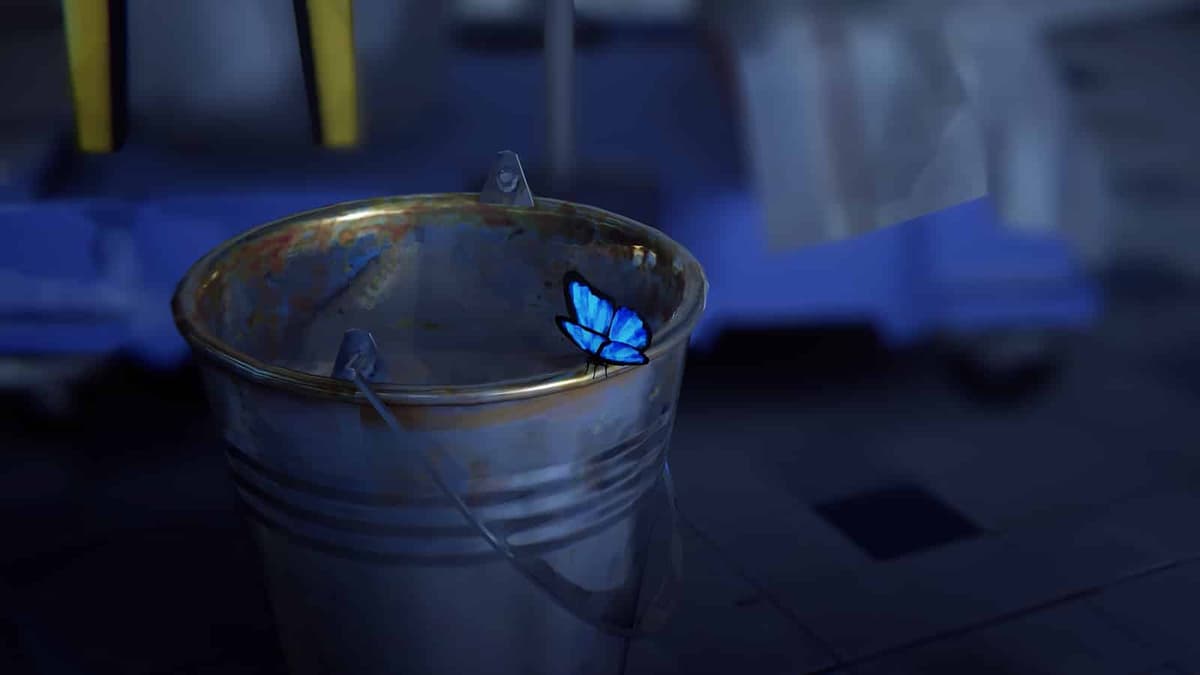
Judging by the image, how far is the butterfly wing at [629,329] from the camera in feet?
3.13

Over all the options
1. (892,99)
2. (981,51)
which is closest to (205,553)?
(892,99)

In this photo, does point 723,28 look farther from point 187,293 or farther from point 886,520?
point 187,293

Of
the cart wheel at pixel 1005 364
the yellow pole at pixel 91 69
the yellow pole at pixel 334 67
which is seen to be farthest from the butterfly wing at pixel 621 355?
the cart wheel at pixel 1005 364

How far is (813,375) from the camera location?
2.17m

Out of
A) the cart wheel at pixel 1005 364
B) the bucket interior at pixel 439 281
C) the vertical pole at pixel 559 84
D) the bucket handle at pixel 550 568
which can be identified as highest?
the vertical pole at pixel 559 84

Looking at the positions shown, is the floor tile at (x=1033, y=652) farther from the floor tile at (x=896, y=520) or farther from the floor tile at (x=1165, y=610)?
the floor tile at (x=896, y=520)

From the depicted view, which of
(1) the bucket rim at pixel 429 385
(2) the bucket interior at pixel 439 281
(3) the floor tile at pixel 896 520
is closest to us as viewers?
(1) the bucket rim at pixel 429 385

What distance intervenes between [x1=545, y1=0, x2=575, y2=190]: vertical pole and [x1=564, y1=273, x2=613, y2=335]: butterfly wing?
1.45ft

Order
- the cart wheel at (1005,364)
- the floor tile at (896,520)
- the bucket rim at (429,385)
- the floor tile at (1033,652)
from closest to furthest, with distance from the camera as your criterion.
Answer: the bucket rim at (429,385) < the floor tile at (1033,652) < the floor tile at (896,520) < the cart wheel at (1005,364)

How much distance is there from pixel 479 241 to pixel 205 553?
2.39 feet

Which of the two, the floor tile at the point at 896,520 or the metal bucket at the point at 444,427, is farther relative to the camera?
the floor tile at the point at 896,520

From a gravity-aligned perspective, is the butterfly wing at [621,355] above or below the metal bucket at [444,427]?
above

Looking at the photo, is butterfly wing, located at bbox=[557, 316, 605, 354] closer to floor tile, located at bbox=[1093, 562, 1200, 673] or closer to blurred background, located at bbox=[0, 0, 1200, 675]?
blurred background, located at bbox=[0, 0, 1200, 675]

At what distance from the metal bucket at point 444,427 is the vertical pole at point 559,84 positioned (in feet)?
0.72
